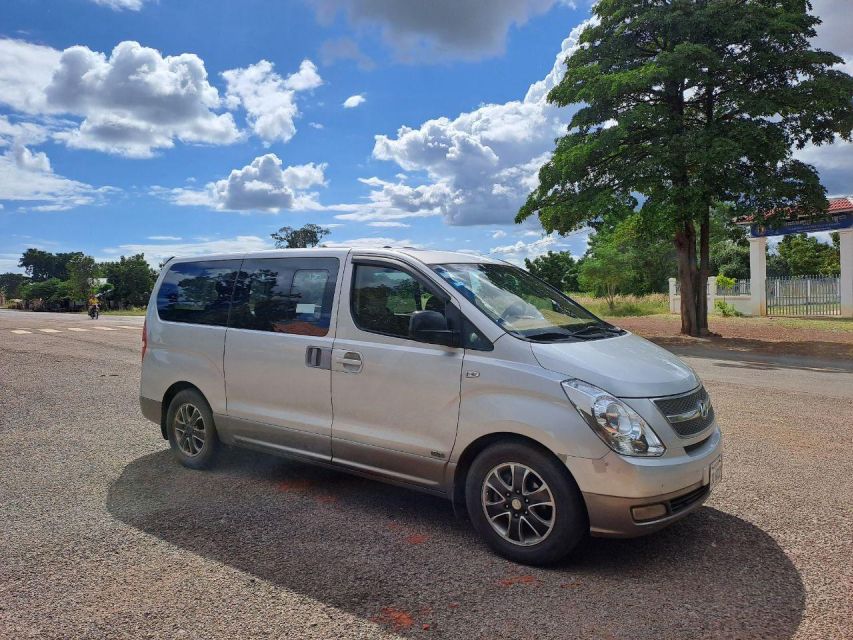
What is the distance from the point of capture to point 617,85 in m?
17.1

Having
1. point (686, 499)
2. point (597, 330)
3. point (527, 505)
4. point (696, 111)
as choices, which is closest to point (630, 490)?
point (686, 499)

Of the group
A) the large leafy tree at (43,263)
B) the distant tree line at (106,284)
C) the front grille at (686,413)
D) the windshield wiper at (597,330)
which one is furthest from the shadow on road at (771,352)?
the large leafy tree at (43,263)

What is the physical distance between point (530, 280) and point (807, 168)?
1651cm

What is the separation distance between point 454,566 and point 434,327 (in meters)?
1.37

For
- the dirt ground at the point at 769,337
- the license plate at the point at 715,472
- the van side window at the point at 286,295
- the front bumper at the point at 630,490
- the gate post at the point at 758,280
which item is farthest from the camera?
the gate post at the point at 758,280

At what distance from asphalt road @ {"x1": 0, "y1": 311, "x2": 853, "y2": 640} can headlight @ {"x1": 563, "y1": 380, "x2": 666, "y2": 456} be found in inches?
28.4

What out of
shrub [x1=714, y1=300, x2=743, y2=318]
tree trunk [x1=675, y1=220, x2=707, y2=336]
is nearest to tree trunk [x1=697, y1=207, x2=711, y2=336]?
tree trunk [x1=675, y1=220, x2=707, y2=336]

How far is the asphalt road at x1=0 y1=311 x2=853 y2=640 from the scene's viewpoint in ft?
10.2

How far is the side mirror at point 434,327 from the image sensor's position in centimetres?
399

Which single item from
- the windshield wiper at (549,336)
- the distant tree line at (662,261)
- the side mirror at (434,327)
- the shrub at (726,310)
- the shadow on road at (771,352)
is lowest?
the shadow on road at (771,352)

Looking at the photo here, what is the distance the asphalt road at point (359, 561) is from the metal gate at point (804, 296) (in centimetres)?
2668

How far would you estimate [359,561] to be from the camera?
376 cm

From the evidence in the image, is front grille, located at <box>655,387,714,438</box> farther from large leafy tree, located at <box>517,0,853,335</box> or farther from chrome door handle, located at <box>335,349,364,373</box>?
large leafy tree, located at <box>517,0,853,335</box>

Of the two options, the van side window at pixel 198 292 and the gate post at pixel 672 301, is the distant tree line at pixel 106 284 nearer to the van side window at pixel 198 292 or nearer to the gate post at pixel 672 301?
the gate post at pixel 672 301
